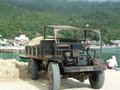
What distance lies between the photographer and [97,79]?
11.1 metres

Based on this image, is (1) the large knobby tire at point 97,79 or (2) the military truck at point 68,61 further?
(1) the large knobby tire at point 97,79

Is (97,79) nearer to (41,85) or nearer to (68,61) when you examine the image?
(68,61)

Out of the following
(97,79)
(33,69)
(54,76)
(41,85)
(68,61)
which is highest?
(68,61)

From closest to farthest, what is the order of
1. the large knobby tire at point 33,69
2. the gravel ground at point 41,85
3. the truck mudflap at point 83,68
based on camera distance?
the truck mudflap at point 83,68
the gravel ground at point 41,85
the large knobby tire at point 33,69

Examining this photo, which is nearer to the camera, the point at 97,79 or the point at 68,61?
the point at 68,61

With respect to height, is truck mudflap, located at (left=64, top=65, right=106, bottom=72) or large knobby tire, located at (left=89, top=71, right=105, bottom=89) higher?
truck mudflap, located at (left=64, top=65, right=106, bottom=72)

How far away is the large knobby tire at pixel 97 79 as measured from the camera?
36.2 ft

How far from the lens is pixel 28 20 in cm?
14875

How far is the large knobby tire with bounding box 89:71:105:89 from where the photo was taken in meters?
11.0

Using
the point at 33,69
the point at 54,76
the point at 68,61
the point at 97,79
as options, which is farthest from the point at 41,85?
the point at 97,79

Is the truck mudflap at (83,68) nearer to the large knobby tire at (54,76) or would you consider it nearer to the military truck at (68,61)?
the military truck at (68,61)

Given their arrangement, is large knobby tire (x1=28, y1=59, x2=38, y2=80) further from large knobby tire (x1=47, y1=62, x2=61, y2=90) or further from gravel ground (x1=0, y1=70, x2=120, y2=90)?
large knobby tire (x1=47, y1=62, x2=61, y2=90)

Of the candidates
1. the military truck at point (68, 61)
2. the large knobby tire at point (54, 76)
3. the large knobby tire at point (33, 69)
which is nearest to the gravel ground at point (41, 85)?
the large knobby tire at point (33, 69)

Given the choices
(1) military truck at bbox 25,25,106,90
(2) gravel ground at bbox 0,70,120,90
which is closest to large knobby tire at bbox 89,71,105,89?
(1) military truck at bbox 25,25,106,90
